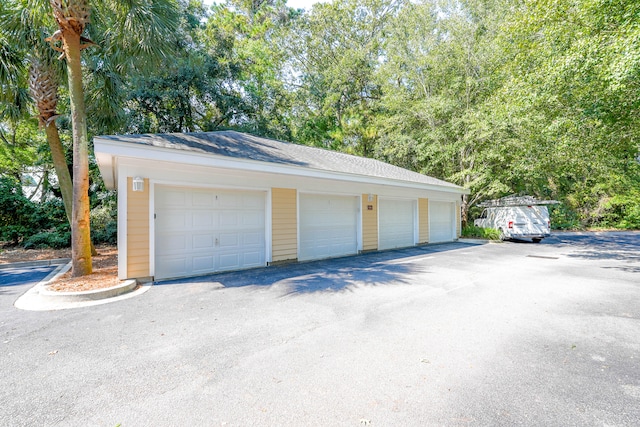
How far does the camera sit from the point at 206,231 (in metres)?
6.70

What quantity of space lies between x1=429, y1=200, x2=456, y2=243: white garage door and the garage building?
2.96 meters

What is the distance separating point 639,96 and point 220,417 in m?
10.9

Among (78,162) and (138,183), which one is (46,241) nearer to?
Result: (78,162)

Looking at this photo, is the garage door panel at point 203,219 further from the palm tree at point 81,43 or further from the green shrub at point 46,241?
the green shrub at point 46,241

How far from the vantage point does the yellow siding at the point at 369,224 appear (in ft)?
32.2

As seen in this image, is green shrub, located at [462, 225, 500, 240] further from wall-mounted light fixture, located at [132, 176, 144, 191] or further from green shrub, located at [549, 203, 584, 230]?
wall-mounted light fixture, located at [132, 176, 144, 191]

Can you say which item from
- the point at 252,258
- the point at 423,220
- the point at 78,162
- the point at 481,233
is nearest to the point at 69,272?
the point at 78,162

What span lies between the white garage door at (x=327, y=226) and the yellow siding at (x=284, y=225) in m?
Result: 0.34

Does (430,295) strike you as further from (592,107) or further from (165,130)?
(165,130)

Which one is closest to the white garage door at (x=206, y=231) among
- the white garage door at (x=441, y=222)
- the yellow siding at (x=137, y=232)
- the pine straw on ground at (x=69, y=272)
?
the yellow siding at (x=137, y=232)

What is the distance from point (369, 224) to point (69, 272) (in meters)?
8.29

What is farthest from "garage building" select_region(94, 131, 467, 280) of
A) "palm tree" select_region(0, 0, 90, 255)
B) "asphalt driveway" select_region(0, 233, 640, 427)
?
"palm tree" select_region(0, 0, 90, 255)

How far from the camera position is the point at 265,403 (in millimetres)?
2182

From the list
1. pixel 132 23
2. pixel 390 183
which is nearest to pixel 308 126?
pixel 390 183
